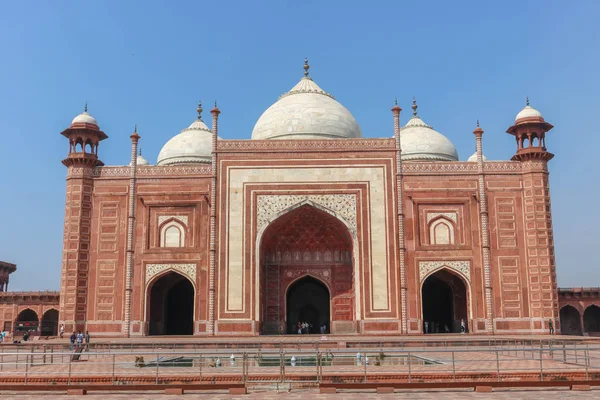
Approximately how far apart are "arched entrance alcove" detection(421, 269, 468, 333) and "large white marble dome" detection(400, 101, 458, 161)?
508 centimetres

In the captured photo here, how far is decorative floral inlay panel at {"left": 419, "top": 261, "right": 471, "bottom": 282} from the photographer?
1972 centimetres

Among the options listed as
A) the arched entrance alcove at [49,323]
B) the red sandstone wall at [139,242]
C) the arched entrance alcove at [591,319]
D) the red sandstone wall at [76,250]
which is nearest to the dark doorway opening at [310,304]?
the red sandstone wall at [139,242]

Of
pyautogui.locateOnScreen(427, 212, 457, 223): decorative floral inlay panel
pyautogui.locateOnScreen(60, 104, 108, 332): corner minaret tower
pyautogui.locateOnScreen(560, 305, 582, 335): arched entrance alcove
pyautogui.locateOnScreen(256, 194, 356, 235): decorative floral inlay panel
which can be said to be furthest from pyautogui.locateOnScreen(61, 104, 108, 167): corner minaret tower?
pyautogui.locateOnScreen(560, 305, 582, 335): arched entrance alcove

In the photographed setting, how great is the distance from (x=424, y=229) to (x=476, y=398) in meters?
13.1

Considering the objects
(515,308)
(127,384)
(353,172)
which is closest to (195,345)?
(127,384)

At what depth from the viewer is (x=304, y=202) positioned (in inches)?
791

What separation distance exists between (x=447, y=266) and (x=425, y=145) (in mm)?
6563

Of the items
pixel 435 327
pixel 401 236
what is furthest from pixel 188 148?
pixel 435 327

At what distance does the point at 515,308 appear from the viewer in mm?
19469

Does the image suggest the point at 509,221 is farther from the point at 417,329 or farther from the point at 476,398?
the point at 476,398

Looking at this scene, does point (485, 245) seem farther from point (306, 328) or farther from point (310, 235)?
point (306, 328)

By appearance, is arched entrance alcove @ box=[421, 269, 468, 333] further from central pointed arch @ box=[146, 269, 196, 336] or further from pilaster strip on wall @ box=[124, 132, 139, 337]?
pilaster strip on wall @ box=[124, 132, 139, 337]

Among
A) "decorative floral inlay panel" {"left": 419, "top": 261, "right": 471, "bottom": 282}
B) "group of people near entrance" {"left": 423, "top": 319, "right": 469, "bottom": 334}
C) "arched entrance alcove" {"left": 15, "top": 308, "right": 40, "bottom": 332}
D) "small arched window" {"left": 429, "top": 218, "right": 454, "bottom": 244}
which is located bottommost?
"group of people near entrance" {"left": 423, "top": 319, "right": 469, "bottom": 334}

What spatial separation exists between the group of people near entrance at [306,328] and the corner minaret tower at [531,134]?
27.2 feet
